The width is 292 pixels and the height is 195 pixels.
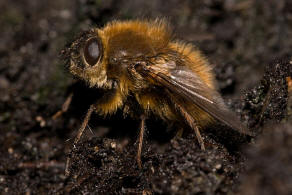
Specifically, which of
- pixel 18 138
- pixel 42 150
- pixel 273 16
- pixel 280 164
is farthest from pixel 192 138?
pixel 273 16

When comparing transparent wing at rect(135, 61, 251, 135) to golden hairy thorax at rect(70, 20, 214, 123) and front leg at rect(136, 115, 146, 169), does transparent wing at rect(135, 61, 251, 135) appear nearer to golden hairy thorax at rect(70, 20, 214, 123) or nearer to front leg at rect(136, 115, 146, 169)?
golden hairy thorax at rect(70, 20, 214, 123)

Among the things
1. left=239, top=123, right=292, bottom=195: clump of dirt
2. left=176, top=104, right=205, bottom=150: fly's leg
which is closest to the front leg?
left=176, top=104, right=205, bottom=150: fly's leg

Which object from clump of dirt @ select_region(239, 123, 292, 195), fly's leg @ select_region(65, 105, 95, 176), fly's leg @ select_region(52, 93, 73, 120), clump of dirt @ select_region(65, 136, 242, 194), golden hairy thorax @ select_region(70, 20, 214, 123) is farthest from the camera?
fly's leg @ select_region(52, 93, 73, 120)

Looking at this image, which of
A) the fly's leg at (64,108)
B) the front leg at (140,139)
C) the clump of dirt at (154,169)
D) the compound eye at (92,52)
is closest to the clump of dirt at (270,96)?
the clump of dirt at (154,169)

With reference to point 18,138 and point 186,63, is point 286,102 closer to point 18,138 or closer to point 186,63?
point 186,63

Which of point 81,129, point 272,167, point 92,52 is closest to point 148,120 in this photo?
point 81,129

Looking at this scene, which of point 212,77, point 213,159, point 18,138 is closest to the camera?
point 213,159

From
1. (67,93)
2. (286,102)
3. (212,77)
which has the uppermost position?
(286,102)
